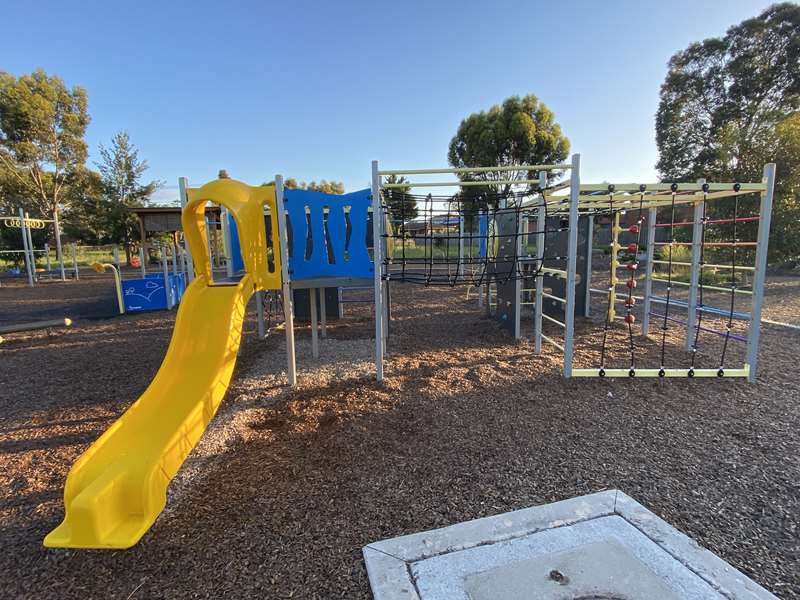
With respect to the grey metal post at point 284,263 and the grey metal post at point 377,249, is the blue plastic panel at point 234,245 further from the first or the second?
the grey metal post at point 377,249

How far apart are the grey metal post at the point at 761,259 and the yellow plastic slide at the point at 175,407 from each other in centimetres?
483

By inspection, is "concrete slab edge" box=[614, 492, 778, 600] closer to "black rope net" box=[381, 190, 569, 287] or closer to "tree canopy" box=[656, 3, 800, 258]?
"black rope net" box=[381, 190, 569, 287]

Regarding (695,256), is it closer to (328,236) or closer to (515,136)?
(328,236)

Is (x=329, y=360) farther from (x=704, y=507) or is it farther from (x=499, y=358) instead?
(x=704, y=507)

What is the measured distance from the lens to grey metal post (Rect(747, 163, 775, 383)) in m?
3.76

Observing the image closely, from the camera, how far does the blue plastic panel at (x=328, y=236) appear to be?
168 inches

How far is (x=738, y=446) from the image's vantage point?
9.28ft

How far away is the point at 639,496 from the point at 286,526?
79.8 inches

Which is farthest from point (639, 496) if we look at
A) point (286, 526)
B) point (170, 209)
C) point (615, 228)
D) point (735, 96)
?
point (735, 96)

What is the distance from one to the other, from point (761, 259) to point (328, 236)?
14.7 ft

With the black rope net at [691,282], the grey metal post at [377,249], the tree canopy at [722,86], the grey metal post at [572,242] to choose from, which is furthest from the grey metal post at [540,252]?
the tree canopy at [722,86]

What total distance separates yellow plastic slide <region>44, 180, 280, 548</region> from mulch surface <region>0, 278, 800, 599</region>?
188mm

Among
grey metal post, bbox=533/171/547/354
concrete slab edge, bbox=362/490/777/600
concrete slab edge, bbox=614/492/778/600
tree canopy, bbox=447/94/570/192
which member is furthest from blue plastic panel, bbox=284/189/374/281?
tree canopy, bbox=447/94/570/192

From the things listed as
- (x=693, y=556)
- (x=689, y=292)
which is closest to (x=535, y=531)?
(x=693, y=556)
